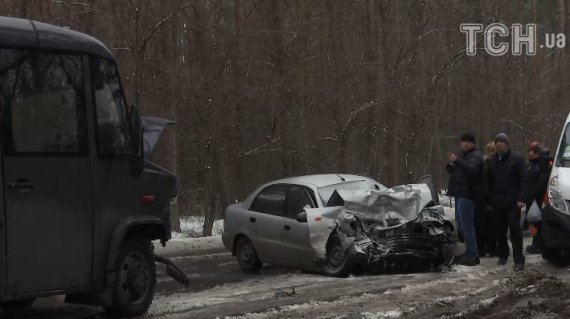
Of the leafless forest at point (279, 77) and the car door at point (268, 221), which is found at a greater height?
the leafless forest at point (279, 77)

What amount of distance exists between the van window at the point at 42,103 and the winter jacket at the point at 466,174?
6.40 meters

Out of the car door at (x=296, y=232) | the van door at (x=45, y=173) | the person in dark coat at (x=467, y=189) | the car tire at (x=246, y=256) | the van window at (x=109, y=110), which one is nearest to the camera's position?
the van door at (x=45, y=173)

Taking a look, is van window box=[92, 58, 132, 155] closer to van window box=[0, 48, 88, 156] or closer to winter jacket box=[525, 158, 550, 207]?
van window box=[0, 48, 88, 156]

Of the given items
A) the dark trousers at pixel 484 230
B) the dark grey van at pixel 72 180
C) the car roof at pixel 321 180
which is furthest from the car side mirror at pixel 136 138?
the dark trousers at pixel 484 230

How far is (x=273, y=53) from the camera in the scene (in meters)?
24.0

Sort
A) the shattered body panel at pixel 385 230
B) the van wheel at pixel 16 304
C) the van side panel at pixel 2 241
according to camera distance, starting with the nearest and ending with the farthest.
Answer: the van side panel at pixel 2 241 → the van wheel at pixel 16 304 → the shattered body panel at pixel 385 230

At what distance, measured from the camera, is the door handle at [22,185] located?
266 inches

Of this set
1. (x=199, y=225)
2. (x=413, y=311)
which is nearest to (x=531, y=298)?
(x=413, y=311)

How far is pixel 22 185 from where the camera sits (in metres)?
6.83

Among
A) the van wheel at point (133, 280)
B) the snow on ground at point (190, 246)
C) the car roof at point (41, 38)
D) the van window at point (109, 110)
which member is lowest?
the snow on ground at point (190, 246)

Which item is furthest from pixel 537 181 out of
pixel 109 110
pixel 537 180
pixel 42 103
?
pixel 42 103

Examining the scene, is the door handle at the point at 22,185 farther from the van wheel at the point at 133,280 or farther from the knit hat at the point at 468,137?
the knit hat at the point at 468,137

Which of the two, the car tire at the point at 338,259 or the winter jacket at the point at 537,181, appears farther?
the winter jacket at the point at 537,181

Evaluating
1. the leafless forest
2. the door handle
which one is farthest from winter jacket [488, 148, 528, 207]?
the leafless forest
